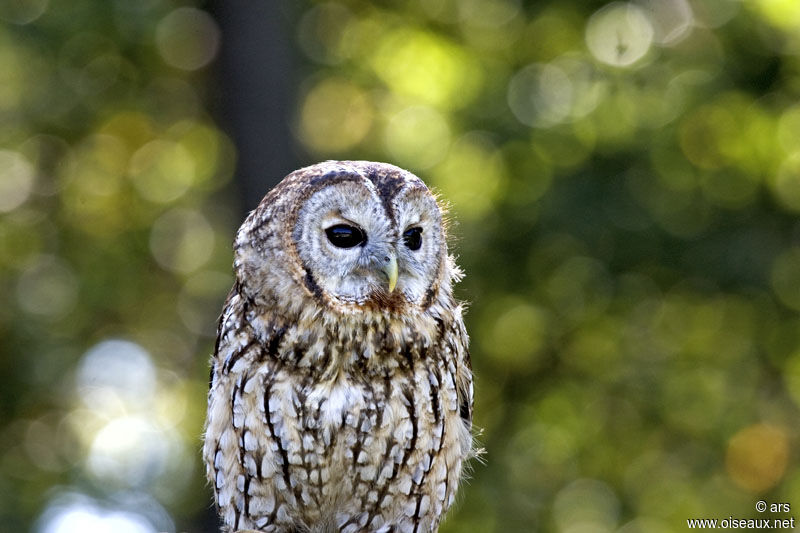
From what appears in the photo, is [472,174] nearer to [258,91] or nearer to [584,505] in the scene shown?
[258,91]

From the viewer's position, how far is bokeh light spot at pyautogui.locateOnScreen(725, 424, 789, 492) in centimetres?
827

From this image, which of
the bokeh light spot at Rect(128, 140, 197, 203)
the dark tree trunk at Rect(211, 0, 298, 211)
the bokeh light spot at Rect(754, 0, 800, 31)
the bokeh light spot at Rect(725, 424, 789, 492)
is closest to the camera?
the bokeh light spot at Rect(754, 0, 800, 31)

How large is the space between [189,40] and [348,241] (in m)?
6.39

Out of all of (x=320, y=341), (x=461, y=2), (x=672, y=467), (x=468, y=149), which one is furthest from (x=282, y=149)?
(x=320, y=341)

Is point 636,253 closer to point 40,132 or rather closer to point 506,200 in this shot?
point 506,200

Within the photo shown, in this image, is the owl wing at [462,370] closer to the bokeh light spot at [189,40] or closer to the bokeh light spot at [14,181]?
the bokeh light spot at [189,40]

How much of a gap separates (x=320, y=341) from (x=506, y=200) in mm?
5261

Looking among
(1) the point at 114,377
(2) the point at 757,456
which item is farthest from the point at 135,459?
(2) the point at 757,456

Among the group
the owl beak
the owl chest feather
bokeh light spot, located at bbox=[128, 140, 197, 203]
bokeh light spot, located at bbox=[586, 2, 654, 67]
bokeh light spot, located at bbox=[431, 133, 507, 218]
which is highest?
bokeh light spot, located at bbox=[586, 2, 654, 67]

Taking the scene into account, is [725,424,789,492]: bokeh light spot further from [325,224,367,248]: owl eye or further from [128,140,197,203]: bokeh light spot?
[325,224,367,248]: owl eye

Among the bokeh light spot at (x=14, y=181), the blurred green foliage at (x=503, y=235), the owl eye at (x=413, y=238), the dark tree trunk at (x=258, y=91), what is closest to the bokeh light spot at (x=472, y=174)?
the blurred green foliage at (x=503, y=235)

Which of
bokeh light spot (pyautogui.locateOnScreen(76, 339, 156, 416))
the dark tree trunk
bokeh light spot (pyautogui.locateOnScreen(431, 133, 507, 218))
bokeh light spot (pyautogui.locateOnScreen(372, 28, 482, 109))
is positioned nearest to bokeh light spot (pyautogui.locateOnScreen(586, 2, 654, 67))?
bokeh light spot (pyautogui.locateOnScreen(372, 28, 482, 109))

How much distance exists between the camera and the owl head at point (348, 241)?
3.29m

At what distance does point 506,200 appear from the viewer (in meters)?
8.45
